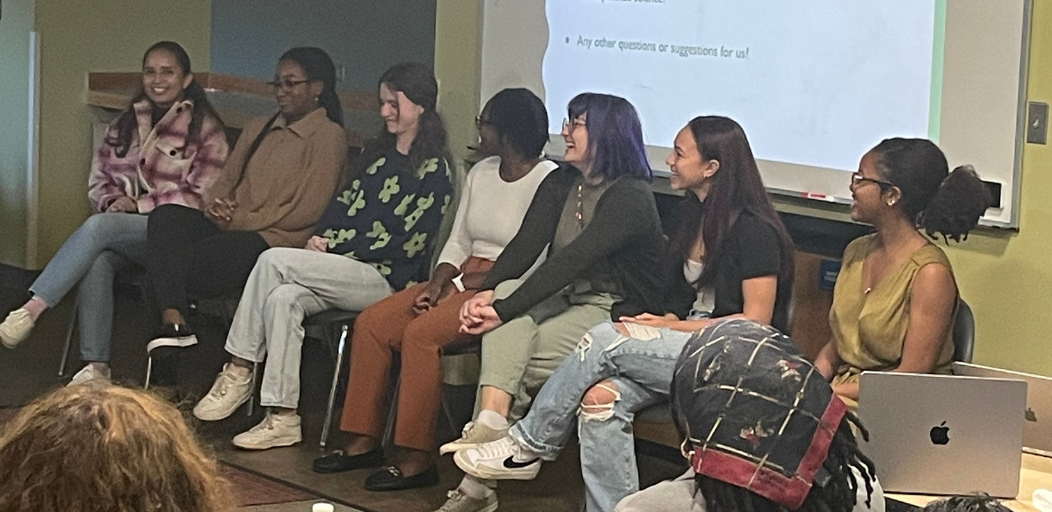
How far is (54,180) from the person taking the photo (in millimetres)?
5336

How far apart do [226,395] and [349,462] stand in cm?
53

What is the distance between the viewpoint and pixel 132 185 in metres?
5.19

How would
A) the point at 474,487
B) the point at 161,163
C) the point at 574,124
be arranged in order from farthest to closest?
the point at 161,163
the point at 574,124
the point at 474,487

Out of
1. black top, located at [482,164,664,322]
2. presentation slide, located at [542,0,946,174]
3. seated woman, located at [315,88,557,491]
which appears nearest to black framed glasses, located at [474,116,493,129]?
seated woman, located at [315,88,557,491]

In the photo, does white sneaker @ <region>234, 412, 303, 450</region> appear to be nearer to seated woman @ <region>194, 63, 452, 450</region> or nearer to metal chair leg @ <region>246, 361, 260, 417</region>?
seated woman @ <region>194, 63, 452, 450</region>

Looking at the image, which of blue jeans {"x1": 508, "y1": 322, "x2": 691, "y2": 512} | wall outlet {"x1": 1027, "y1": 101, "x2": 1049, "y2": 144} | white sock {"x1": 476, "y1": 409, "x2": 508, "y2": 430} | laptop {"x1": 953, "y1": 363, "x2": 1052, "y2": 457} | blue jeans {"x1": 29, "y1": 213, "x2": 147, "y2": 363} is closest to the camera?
laptop {"x1": 953, "y1": 363, "x2": 1052, "y2": 457}

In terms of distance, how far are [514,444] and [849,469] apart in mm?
1842

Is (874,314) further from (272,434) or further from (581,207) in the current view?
(272,434)

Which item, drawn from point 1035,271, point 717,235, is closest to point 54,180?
point 717,235

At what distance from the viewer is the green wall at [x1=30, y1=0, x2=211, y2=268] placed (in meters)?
5.16

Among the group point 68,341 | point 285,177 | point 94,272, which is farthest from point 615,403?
point 68,341

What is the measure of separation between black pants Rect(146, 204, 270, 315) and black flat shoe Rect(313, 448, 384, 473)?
0.68 metres

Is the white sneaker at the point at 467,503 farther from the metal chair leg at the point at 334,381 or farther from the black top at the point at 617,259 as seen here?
the metal chair leg at the point at 334,381

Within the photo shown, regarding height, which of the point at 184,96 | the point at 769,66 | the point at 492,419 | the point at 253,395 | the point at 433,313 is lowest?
the point at 253,395
